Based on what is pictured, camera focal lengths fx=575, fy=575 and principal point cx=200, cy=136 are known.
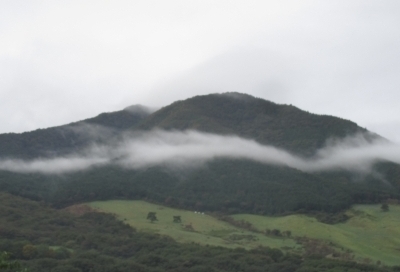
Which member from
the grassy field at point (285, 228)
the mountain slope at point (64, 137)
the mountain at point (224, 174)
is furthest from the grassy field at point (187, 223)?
the mountain slope at point (64, 137)

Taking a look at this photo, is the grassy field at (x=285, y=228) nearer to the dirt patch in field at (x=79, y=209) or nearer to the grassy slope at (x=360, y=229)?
the grassy slope at (x=360, y=229)

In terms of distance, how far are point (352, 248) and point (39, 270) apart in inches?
1850

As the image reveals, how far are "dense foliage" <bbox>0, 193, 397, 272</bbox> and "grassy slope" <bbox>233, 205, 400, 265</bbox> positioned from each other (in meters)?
8.84

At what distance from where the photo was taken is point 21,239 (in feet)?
279

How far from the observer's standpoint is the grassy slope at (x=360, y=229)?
289ft

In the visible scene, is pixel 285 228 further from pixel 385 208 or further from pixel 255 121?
pixel 255 121

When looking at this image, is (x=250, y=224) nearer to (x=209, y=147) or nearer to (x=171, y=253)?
(x=171, y=253)

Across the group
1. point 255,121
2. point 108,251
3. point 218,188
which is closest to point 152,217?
point 108,251

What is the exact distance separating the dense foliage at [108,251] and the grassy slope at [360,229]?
29.0 feet

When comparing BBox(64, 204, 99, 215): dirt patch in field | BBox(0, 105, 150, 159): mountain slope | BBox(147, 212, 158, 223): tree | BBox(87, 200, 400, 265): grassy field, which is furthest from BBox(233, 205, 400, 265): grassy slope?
BBox(0, 105, 150, 159): mountain slope

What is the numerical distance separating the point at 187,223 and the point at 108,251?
63.8 ft

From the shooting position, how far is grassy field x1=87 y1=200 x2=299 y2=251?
90.9 meters

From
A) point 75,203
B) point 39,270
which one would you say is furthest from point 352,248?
point 75,203

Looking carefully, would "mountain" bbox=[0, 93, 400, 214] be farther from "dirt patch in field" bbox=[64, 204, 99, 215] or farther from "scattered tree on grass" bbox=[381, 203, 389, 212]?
"scattered tree on grass" bbox=[381, 203, 389, 212]
